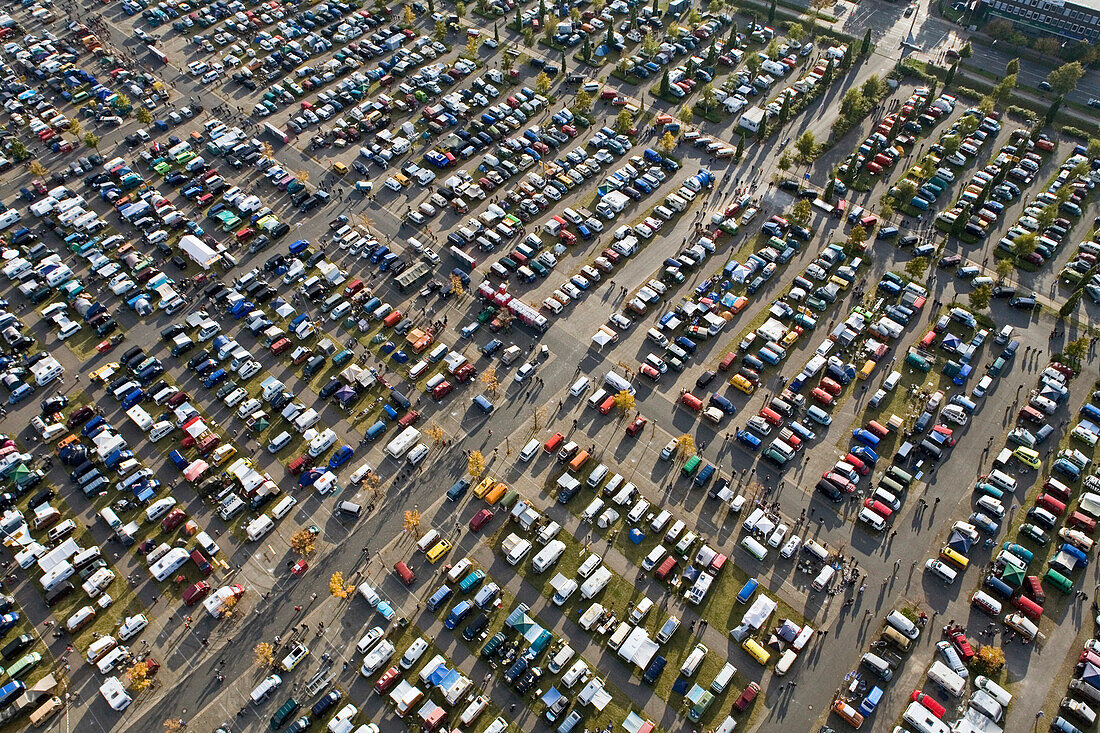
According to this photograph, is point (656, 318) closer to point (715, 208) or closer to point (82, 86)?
point (715, 208)

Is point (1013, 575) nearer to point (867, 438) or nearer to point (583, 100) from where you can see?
point (867, 438)

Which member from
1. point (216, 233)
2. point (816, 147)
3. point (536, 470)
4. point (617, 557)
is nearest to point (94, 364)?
point (216, 233)

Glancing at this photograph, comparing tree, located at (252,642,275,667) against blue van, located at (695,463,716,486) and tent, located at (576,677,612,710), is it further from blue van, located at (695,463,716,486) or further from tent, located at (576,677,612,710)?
blue van, located at (695,463,716,486)

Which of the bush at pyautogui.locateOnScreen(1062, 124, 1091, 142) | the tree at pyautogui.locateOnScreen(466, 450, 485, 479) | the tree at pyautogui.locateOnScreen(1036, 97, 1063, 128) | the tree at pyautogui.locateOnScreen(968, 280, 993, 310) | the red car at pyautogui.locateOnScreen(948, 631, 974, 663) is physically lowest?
the tree at pyautogui.locateOnScreen(466, 450, 485, 479)

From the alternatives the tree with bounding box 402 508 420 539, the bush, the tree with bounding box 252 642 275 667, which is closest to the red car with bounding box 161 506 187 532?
the tree with bounding box 252 642 275 667

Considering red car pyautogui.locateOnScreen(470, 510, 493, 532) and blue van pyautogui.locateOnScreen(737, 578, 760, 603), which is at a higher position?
blue van pyautogui.locateOnScreen(737, 578, 760, 603)

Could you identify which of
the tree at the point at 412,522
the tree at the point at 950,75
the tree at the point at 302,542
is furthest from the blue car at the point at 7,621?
the tree at the point at 950,75
